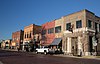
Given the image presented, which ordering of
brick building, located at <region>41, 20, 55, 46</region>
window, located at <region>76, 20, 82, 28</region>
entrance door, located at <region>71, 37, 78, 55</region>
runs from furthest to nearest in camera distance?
1. brick building, located at <region>41, 20, 55, 46</region>
2. entrance door, located at <region>71, 37, 78, 55</region>
3. window, located at <region>76, 20, 82, 28</region>

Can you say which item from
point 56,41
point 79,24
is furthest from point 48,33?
point 79,24

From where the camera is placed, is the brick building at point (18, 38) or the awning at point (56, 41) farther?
the brick building at point (18, 38)

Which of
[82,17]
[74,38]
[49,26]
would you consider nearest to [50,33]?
[49,26]

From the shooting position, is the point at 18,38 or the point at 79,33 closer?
the point at 79,33

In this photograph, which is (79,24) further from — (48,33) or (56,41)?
(48,33)

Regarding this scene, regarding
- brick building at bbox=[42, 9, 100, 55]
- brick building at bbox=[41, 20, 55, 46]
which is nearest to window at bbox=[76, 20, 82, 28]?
brick building at bbox=[42, 9, 100, 55]

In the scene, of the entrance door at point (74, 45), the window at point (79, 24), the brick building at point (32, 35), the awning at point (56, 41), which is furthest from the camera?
the brick building at point (32, 35)

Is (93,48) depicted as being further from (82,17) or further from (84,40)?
(82,17)

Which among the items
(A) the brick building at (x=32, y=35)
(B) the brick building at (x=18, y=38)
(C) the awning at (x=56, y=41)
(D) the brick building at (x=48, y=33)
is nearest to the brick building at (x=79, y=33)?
(C) the awning at (x=56, y=41)

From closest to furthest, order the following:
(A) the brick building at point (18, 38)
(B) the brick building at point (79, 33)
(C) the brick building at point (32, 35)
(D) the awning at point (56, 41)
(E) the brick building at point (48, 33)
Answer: (B) the brick building at point (79, 33) < (D) the awning at point (56, 41) < (E) the brick building at point (48, 33) < (C) the brick building at point (32, 35) < (A) the brick building at point (18, 38)

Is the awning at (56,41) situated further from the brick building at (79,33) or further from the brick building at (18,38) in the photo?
the brick building at (18,38)

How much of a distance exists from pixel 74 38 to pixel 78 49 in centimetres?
354

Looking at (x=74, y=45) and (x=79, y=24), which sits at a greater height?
(x=79, y=24)

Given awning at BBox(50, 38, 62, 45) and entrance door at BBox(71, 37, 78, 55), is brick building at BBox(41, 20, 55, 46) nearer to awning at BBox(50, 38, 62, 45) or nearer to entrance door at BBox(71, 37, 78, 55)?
awning at BBox(50, 38, 62, 45)
